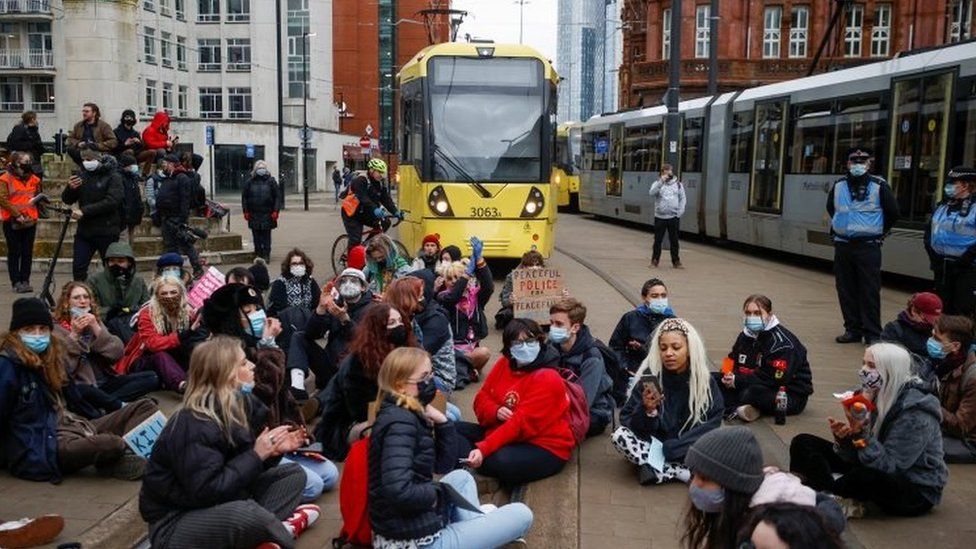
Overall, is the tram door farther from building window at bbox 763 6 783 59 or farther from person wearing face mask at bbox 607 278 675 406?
building window at bbox 763 6 783 59

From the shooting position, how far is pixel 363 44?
81250mm

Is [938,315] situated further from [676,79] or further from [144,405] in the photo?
[676,79]

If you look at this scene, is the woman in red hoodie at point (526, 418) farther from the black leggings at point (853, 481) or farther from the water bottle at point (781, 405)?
the water bottle at point (781, 405)

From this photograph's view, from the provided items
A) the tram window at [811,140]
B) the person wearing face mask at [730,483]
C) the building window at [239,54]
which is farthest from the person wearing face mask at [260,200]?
the building window at [239,54]

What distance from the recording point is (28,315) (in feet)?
19.9

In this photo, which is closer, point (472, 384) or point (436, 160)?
point (472, 384)

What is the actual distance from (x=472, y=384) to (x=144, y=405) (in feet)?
10.5

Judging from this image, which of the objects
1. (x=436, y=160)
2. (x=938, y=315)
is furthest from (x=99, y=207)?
(x=938, y=315)

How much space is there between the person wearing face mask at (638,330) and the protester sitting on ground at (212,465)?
391 centimetres

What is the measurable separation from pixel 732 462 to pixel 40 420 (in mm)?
4475

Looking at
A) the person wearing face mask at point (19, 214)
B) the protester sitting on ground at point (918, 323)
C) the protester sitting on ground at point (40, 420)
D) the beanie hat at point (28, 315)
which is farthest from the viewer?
the person wearing face mask at point (19, 214)

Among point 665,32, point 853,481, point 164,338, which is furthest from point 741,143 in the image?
point 665,32

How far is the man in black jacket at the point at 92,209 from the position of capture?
11938 millimetres

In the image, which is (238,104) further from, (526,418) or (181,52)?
(526,418)
